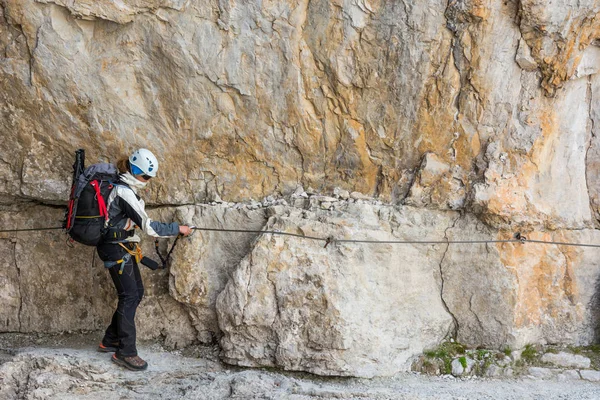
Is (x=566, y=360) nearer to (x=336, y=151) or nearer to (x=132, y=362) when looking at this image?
(x=336, y=151)

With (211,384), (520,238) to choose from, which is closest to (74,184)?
(211,384)

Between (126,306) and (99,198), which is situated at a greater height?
(99,198)

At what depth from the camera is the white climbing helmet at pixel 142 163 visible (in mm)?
6652

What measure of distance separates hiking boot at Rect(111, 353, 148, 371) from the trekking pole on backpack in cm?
148

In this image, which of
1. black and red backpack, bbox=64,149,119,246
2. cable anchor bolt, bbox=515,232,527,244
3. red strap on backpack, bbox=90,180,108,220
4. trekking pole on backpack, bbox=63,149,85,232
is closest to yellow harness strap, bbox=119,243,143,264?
black and red backpack, bbox=64,149,119,246

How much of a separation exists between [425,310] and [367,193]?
4.87 ft

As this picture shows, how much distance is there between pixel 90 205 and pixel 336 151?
280 centimetres

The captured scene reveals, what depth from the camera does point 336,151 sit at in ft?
→ 24.8

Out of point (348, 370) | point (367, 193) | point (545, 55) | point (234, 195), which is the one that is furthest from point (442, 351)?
point (545, 55)

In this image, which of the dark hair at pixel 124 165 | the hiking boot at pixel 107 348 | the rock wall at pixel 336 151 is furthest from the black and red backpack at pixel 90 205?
the hiking boot at pixel 107 348

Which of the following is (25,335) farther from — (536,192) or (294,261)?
(536,192)

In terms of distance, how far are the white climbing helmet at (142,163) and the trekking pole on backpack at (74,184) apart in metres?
0.62

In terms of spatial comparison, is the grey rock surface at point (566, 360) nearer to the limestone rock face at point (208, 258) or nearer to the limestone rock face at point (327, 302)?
the limestone rock face at point (327, 302)

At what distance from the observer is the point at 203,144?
24.7ft
